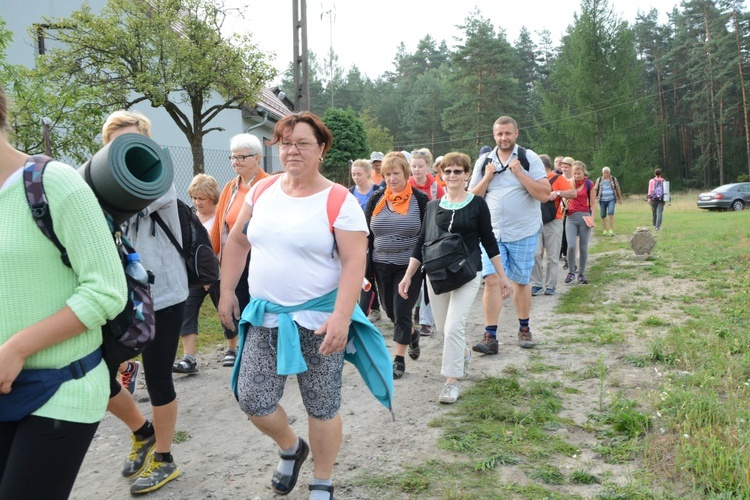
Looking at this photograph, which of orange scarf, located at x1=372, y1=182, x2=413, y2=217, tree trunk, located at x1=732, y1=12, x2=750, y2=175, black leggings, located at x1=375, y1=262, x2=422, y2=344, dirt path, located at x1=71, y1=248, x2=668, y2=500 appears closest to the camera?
A: dirt path, located at x1=71, y1=248, x2=668, y2=500

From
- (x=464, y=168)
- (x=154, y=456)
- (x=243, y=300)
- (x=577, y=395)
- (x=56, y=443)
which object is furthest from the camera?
(x=243, y=300)

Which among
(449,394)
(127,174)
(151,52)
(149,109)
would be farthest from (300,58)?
(127,174)

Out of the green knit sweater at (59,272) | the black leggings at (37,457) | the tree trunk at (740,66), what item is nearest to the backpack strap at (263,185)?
the green knit sweater at (59,272)

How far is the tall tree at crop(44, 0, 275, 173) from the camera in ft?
42.8

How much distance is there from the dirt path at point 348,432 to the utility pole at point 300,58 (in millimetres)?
8800

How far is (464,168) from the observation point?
5.46 m

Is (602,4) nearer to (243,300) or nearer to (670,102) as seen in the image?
(670,102)

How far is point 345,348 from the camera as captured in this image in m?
3.34

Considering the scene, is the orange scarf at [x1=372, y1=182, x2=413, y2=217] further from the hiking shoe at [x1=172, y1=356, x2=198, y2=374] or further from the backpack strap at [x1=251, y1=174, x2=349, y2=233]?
the backpack strap at [x1=251, y1=174, x2=349, y2=233]

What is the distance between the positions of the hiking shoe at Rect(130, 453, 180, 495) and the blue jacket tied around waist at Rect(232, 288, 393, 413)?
76 cm

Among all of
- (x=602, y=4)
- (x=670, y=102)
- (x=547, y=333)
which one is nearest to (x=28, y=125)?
(x=547, y=333)

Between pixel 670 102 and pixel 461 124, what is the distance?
23.3 m

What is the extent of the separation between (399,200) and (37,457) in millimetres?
4484

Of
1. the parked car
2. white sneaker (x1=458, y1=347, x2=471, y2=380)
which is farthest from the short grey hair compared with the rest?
the parked car
